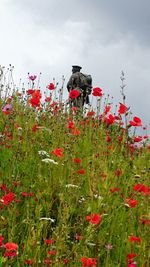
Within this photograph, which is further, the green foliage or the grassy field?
the green foliage

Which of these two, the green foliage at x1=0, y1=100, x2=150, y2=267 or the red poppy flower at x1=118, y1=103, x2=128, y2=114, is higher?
the red poppy flower at x1=118, y1=103, x2=128, y2=114

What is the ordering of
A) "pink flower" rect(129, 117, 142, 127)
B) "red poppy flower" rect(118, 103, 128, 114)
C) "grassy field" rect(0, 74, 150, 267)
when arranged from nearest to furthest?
"grassy field" rect(0, 74, 150, 267)
"pink flower" rect(129, 117, 142, 127)
"red poppy flower" rect(118, 103, 128, 114)

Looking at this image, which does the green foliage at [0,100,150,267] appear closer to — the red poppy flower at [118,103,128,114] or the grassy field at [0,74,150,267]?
the grassy field at [0,74,150,267]

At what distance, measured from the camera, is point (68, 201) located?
3.62 m

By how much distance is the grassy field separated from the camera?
281cm

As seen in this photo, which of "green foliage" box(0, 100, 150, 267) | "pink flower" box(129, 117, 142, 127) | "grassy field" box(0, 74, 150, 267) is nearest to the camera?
"grassy field" box(0, 74, 150, 267)

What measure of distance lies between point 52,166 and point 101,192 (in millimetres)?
602

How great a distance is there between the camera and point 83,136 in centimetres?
570

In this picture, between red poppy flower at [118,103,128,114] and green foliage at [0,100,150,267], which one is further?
red poppy flower at [118,103,128,114]

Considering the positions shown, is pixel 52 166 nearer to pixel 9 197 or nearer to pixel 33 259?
pixel 9 197

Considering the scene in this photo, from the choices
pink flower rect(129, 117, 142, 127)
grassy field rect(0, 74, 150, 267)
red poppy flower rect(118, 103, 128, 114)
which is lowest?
grassy field rect(0, 74, 150, 267)

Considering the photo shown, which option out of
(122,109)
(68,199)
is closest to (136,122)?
(122,109)

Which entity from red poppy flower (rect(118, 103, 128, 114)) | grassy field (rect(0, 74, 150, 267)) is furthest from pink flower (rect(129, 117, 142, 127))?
red poppy flower (rect(118, 103, 128, 114))

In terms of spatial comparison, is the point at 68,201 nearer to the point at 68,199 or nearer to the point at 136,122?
the point at 68,199
